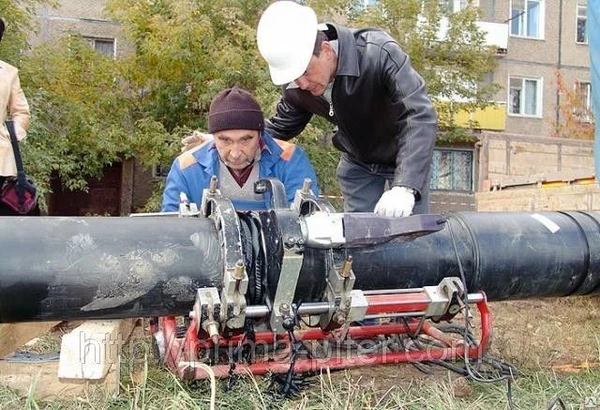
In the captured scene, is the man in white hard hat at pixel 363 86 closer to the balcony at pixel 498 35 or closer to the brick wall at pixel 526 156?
the brick wall at pixel 526 156

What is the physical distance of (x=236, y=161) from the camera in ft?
9.80

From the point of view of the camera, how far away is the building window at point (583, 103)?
64.0 ft

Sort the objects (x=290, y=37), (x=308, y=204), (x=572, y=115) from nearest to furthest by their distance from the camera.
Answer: (x=308, y=204)
(x=290, y=37)
(x=572, y=115)

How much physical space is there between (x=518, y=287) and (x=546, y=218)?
294mm

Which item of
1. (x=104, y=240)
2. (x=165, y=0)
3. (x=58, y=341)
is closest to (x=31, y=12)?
(x=165, y=0)

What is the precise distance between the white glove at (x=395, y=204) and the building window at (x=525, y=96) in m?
19.4

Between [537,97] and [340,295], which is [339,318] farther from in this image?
[537,97]

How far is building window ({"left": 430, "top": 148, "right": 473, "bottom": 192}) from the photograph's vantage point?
1798cm

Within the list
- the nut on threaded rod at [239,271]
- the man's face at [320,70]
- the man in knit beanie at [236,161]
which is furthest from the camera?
the man in knit beanie at [236,161]

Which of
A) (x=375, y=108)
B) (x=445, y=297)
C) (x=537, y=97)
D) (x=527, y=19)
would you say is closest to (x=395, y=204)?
(x=445, y=297)

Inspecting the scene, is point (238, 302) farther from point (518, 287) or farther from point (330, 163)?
point (330, 163)

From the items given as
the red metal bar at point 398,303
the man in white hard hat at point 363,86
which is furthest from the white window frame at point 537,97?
the red metal bar at point 398,303

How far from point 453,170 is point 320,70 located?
15955mm

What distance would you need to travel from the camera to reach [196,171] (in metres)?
2.99
